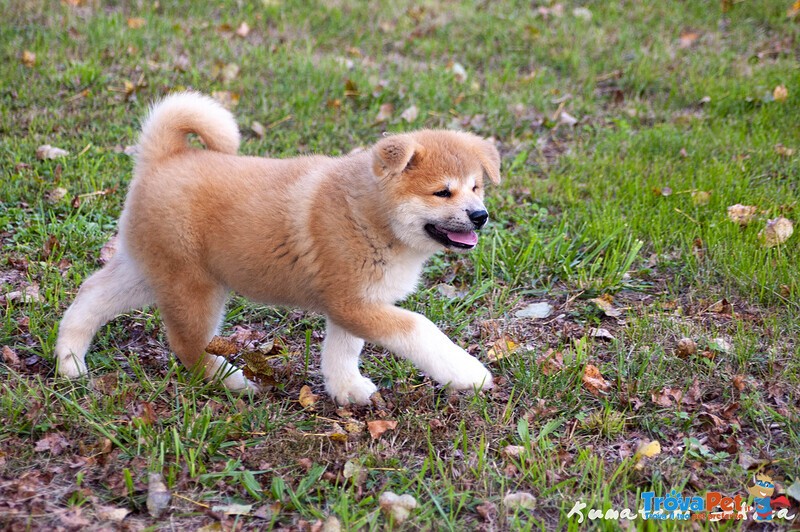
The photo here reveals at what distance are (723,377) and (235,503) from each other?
7.37 feet

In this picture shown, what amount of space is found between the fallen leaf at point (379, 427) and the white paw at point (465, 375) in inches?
11.1

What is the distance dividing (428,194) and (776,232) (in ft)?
7.49

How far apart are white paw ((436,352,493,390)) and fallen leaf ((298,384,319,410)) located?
634 millimetres

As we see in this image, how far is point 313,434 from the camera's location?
11.0 feet

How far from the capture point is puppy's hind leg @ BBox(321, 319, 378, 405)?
3.76 metres

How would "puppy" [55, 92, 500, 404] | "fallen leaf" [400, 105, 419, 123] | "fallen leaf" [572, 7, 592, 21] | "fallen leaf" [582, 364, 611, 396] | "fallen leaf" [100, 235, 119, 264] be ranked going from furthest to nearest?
"fallen leaf" [572, 7, 592, 21] → "fallen leaf" [400, 105, 419, 123] → "fallen leaf" [100, 235, 119, 264] → "fallen leaf" [582, 364, 611, 396] → "puppy" [55, 92, 500, 404]

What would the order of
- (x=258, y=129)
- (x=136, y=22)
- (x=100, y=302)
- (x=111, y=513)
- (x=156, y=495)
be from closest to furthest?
1. (x=111, y=513)
2. (x=156, y=495)
3. (x=100, y=302)
4. (x=258, y=129)
5. (x=136, y=22)

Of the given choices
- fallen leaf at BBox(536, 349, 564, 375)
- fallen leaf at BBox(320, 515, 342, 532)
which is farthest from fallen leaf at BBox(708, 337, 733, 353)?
fallen leaf at BBox(320, 515, 342, 532)

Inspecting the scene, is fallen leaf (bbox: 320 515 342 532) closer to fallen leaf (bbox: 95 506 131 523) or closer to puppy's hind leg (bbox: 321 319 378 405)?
fallen leaf (bbox: 95 506 131 523)

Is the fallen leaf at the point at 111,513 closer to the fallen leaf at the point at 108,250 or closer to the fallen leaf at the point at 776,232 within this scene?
the fallen leaf at the point at 108,250

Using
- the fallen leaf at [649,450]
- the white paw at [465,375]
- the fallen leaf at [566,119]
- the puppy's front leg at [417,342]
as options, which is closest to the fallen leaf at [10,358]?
the puppy's front leg at [417,342]

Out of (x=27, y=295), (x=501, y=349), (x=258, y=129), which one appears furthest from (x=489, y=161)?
(x=258, y=129)

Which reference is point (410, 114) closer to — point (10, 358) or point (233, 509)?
point (10, 358)

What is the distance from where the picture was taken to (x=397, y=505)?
9.63 ft
